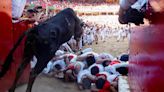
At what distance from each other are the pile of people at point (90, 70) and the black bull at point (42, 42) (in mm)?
1135

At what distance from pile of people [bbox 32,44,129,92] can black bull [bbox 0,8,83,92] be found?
113cm

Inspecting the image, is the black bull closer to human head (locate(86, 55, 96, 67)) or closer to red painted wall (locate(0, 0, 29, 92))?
red painted wall (locate(0, 0, 29, 92))

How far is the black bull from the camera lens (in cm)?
469

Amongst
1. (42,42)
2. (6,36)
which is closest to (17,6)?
(6,36)

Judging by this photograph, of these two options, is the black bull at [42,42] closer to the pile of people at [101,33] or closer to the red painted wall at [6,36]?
the red painted wall at [6,36]

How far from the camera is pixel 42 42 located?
4.73 metres

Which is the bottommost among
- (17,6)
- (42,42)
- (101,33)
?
(101,33)

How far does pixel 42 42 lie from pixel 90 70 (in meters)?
2.30

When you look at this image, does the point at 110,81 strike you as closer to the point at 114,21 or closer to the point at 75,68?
the point at 75,68

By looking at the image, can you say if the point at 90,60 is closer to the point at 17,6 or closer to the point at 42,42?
the point at 17,6

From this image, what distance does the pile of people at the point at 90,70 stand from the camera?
6262mm

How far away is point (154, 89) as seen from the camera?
2559 millimetres

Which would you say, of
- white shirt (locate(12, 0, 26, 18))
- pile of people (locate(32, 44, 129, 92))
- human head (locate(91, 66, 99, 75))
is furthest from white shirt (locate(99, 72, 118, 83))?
white shirt (locate(12, 0, 26, 18))

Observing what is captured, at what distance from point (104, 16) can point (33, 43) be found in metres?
10.7
